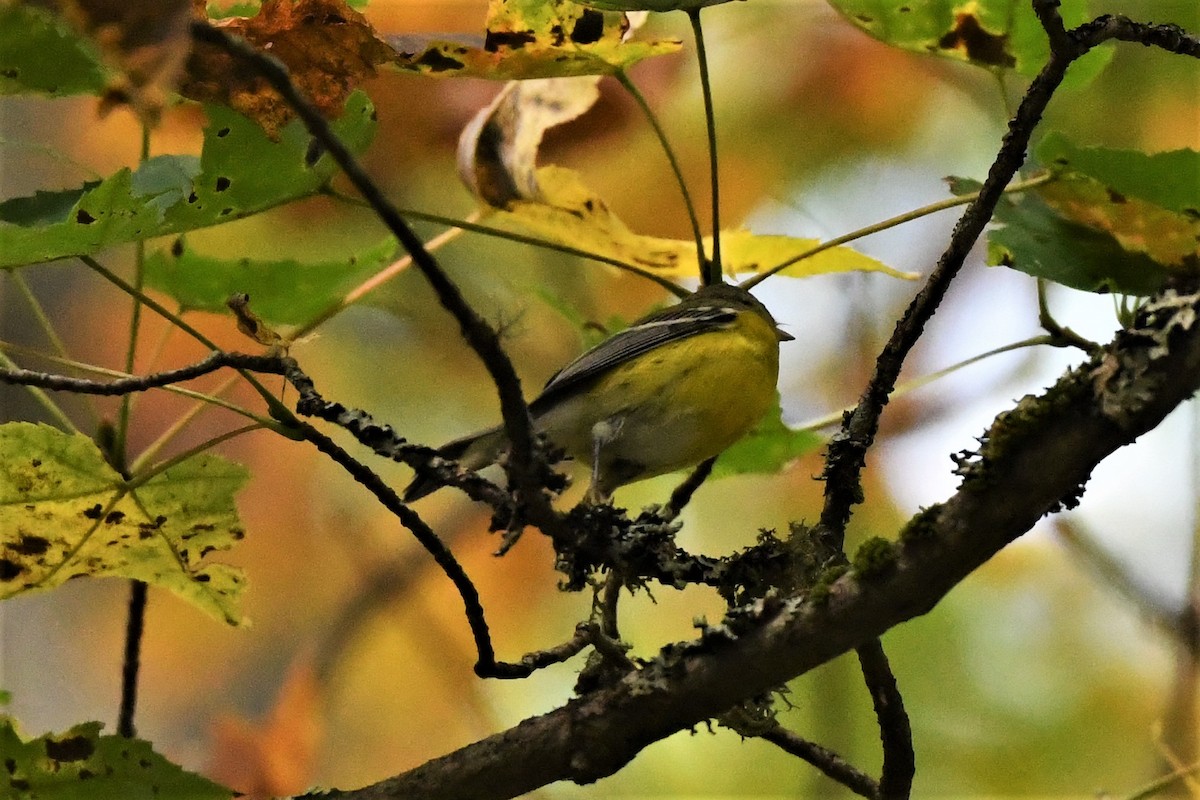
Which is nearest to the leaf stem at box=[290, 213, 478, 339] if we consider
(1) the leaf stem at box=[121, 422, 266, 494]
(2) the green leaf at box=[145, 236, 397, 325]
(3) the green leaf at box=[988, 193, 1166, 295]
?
(2) the green leaf at box=[145, 236, 397, 325]

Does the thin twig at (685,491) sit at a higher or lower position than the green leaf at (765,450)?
lower

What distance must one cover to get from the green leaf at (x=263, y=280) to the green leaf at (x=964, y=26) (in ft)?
1.61

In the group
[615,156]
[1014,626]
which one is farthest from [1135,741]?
[615,156]

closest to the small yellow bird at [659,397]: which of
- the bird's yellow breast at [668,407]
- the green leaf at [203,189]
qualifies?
the bird's yellow breast at [668,407]

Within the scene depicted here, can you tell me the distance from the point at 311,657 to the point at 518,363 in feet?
2.25

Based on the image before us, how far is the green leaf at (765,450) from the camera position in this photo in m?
1.06

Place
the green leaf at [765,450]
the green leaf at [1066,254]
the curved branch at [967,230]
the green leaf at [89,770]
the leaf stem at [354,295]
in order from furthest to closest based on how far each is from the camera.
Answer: the green leaf at [765,450]
the leaf stem at [354,295]
the green leaf at [1066,254]
the green leaf at [89,770]
the curved branch at [967,230]

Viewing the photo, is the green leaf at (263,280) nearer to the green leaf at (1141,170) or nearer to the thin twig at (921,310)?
the thin twig at (921,310)

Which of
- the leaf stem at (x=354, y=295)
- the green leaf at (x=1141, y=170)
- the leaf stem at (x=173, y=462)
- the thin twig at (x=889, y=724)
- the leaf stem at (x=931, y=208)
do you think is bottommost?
the thin twig at (x=889, y=724)

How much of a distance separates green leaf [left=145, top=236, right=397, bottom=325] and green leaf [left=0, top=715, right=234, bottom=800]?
40 cm

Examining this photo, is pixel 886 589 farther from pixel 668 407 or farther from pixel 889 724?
pixel 668 407

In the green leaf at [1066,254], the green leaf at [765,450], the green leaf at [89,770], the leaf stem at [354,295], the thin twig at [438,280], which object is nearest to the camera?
the thin twig at [438,280]

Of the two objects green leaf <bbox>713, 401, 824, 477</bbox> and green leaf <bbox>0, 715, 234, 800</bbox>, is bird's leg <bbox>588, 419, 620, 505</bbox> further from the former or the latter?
green leaf <bbox>0, 715, 234, 800</bbox>

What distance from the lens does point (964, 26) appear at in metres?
0.88
